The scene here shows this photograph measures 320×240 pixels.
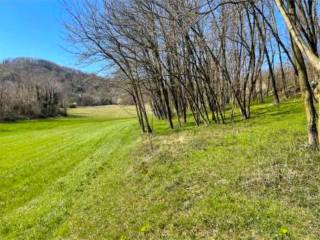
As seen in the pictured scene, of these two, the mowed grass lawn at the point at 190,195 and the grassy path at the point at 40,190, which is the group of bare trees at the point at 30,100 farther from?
the mowed grass lawn at the point at 190,195

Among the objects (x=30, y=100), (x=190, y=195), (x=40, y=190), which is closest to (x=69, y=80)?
(x=30, y=100)

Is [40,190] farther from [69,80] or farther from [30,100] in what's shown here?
[69,80]

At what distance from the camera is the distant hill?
96.9 ft

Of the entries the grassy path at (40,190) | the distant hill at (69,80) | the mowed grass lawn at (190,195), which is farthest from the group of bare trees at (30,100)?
the mowed grass lawn at (190,195)

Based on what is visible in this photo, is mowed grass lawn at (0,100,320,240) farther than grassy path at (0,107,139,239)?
No

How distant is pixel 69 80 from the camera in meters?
136

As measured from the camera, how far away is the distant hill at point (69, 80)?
2953 cm

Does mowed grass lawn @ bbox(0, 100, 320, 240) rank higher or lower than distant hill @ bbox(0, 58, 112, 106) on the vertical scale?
lower

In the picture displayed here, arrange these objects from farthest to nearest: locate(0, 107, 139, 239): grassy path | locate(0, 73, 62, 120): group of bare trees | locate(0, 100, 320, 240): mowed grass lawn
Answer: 1. locate(0, 73, 62, 120): group of bare trees
2. locate(0, 107, 139, 239): grassy path
3. locate(0, 100, 320, 240): mowed grass lawn

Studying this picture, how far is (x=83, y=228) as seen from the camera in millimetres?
8859

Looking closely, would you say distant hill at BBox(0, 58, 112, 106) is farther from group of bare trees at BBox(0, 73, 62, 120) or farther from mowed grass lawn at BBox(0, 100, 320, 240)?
mowed grass lawn at BBox(0, 100, 320, 240)

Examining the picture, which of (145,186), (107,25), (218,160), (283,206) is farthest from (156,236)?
(107,25)

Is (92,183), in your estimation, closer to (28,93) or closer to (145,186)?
(145,186)

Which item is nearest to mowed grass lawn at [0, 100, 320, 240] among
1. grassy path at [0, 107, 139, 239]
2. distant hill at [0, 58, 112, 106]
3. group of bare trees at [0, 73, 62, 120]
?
grassy path at [0, 107, 139, 239]
